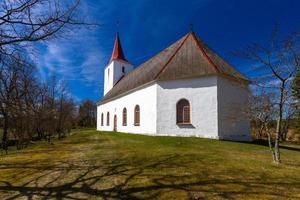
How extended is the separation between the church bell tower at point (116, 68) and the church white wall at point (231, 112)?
25488 mm

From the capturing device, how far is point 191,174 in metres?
6.83

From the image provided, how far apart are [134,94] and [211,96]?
9.05 meters

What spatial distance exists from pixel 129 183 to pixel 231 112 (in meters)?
15.0

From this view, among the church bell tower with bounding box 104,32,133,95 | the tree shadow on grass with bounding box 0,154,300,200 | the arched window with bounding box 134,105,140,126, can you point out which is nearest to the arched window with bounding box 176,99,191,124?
the arched window with bounding box 134,105,140,126

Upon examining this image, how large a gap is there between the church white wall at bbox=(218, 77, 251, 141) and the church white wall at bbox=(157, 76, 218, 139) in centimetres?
57

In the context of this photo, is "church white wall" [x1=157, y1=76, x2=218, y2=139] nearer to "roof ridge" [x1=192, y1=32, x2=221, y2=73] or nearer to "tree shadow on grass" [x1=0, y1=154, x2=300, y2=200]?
"roof ridge" [x1=192, y1=32, x2=221, y2=73]

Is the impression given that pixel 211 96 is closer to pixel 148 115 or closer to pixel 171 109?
pixel 171 109

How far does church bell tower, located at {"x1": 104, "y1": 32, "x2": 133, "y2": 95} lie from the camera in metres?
42.6

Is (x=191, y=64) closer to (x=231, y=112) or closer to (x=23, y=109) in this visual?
(x=231, y=112)

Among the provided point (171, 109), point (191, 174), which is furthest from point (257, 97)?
point (171, 109)

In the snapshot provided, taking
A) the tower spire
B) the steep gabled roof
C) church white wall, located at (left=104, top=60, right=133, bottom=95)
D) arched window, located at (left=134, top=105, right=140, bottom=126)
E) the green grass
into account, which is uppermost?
the tower spire

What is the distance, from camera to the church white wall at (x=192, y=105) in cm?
1845

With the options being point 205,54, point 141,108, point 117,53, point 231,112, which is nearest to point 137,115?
point 141,108

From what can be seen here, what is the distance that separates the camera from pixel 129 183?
599cm
